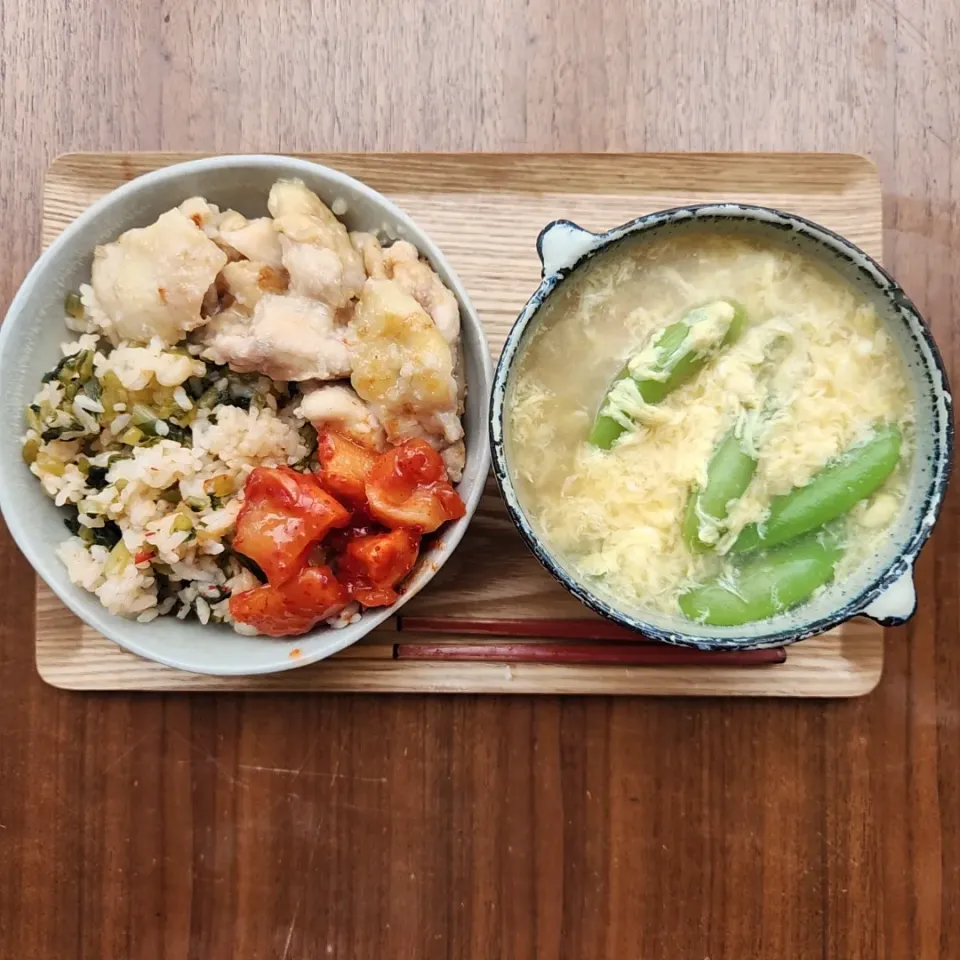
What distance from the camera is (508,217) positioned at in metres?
1.72

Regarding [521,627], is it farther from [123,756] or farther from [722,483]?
[123,756]

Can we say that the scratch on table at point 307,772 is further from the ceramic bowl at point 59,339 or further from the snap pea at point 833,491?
the snap pea at point 833,491

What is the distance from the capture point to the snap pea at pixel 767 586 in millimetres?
1405

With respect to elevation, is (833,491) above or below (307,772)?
above

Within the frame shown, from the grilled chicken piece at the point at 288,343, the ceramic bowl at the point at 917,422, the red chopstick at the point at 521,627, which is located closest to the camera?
the ceramic bowl at the point at 917,422

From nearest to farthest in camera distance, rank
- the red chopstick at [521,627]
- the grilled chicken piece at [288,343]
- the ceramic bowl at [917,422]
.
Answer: the ceramic bowl at [917,422], the grilled chicken piece at [288,343], the red chopstick at [521,627]

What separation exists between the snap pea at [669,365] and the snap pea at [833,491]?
234 mm

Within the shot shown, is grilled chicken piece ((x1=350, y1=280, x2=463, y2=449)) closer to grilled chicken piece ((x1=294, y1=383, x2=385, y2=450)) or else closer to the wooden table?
grilled chicken piece ((x1=294, y1=383, x2=385, y2=450))

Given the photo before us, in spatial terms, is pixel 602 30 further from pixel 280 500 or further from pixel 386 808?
pixel 386 808

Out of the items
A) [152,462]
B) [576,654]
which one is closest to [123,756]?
[152,462]

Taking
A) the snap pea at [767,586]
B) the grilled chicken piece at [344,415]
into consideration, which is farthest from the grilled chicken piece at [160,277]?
the snap pea at [767,586]

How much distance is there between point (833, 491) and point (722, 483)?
0.54 feet

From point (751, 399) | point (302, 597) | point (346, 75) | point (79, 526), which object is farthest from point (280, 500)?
point (346, 75)

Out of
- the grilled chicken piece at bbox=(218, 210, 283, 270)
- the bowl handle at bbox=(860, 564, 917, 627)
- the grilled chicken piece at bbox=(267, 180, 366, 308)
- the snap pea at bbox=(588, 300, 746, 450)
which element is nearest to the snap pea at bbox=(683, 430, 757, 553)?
the snap pea at bbox=(588, 300, 746, 450)
